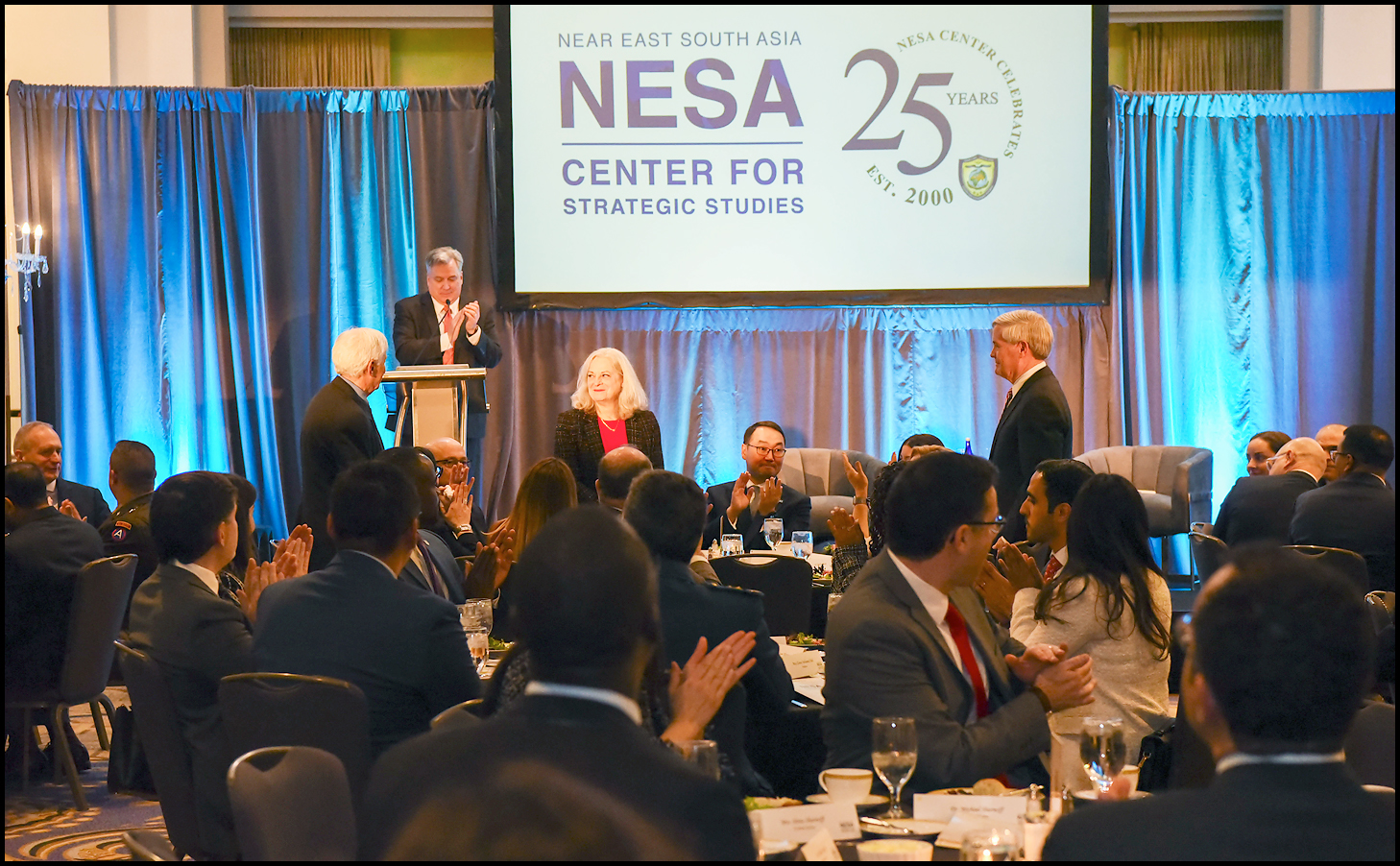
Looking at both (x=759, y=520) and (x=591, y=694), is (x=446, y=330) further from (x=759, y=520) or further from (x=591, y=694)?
(x=591, y=694)

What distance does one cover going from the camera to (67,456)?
795cm

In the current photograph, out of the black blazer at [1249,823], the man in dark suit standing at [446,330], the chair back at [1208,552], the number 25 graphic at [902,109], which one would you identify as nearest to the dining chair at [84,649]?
the man in dark suit standing at [446,330]

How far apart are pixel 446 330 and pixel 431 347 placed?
0.45 feet

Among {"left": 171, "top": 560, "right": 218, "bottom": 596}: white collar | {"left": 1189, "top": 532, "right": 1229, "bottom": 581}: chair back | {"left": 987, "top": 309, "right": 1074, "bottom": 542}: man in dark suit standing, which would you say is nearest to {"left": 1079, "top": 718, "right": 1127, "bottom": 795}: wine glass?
{"left": 171, "top": 560, "right": 218, "bottom": 596}: white collar

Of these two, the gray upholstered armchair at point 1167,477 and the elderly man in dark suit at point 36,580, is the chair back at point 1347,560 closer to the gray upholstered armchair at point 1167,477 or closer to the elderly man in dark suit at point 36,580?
the gray upholstered armchair at point 1167,477

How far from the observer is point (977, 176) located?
26.3 ft

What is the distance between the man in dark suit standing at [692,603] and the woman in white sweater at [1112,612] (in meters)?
0.66

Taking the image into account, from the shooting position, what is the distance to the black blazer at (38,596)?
4.45 m

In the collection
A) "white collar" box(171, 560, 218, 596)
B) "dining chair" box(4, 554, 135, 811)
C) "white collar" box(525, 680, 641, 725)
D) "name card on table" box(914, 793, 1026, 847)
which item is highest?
"white collar" box(525, 680, 641, 725)

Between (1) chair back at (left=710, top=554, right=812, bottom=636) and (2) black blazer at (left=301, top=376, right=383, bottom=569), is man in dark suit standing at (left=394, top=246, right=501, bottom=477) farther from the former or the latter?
(1) chair back at (left=710, top=554, right=812, bottom=636)

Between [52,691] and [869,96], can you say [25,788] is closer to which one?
[52,691]

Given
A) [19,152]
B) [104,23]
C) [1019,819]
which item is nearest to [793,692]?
[1019,819]

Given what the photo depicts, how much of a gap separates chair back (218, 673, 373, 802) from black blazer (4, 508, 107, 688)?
2236mm

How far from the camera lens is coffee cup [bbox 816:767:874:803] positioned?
85.0 inches
